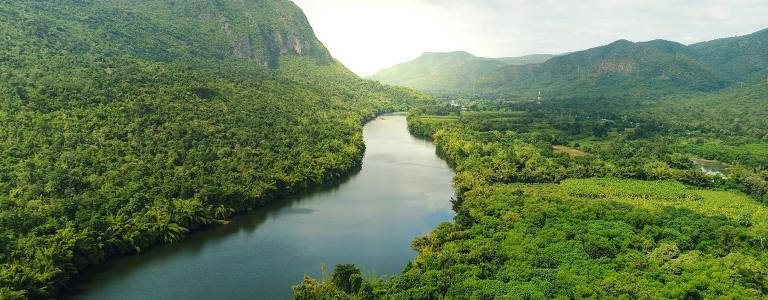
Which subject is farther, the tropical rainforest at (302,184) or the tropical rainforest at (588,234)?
the tropical rainforest at (302,184)

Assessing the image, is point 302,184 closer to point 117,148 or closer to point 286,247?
point 286,247

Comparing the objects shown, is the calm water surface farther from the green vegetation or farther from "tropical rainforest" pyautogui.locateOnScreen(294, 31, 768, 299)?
the green vegetation

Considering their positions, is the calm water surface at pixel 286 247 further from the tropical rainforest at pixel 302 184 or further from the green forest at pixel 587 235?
the green forest at pixel 587 235

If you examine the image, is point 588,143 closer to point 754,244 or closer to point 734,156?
point 734,156

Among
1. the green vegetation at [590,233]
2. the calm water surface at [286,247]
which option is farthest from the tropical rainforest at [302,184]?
the calm water surface at [286,247]

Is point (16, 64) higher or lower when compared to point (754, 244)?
higher

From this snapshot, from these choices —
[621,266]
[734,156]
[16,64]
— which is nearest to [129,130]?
[16,64]

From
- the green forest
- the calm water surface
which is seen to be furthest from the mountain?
the green forest
